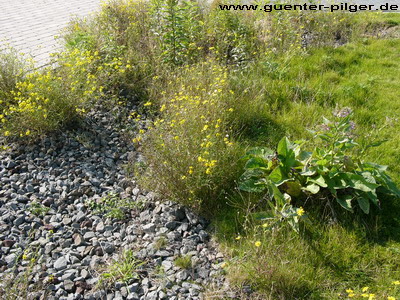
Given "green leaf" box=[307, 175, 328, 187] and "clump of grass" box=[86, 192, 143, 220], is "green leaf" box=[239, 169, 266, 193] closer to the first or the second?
"green leaf" box=[307, 175, 328, 187]

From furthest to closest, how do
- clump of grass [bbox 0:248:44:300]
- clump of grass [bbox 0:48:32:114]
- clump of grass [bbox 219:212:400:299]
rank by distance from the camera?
clump of grass [bbox 0:48:32:114]
clump of grass [bbox 219:212:400:299]
clump of grass [bbox 0:248:44:300]

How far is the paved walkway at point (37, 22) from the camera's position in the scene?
6.95 m

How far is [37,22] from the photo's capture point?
27.9ft

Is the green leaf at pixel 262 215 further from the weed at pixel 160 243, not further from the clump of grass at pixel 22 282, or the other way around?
the clump of grass at pixel 22 282

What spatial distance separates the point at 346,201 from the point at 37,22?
7.76m

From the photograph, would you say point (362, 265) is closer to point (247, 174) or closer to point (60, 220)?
point (247, 174)

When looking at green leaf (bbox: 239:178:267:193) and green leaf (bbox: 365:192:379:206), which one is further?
green leaf (bbox: 239:178:267:193)

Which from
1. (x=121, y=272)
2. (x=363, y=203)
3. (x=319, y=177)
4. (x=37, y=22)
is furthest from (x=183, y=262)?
(x=37, y=22)

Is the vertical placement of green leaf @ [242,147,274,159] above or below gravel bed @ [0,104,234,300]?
above

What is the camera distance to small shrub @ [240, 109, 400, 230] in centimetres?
327

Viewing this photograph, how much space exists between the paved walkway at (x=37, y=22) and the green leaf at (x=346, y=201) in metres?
5.07

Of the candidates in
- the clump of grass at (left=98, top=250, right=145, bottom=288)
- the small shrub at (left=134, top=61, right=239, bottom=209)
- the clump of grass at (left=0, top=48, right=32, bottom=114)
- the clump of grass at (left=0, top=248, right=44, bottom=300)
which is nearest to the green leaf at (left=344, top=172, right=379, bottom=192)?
the small shrub at (left=134, top=61, right=239, bottom=209)

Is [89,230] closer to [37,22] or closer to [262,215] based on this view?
[262,215]

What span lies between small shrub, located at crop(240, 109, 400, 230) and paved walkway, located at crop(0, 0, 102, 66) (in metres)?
4.43
